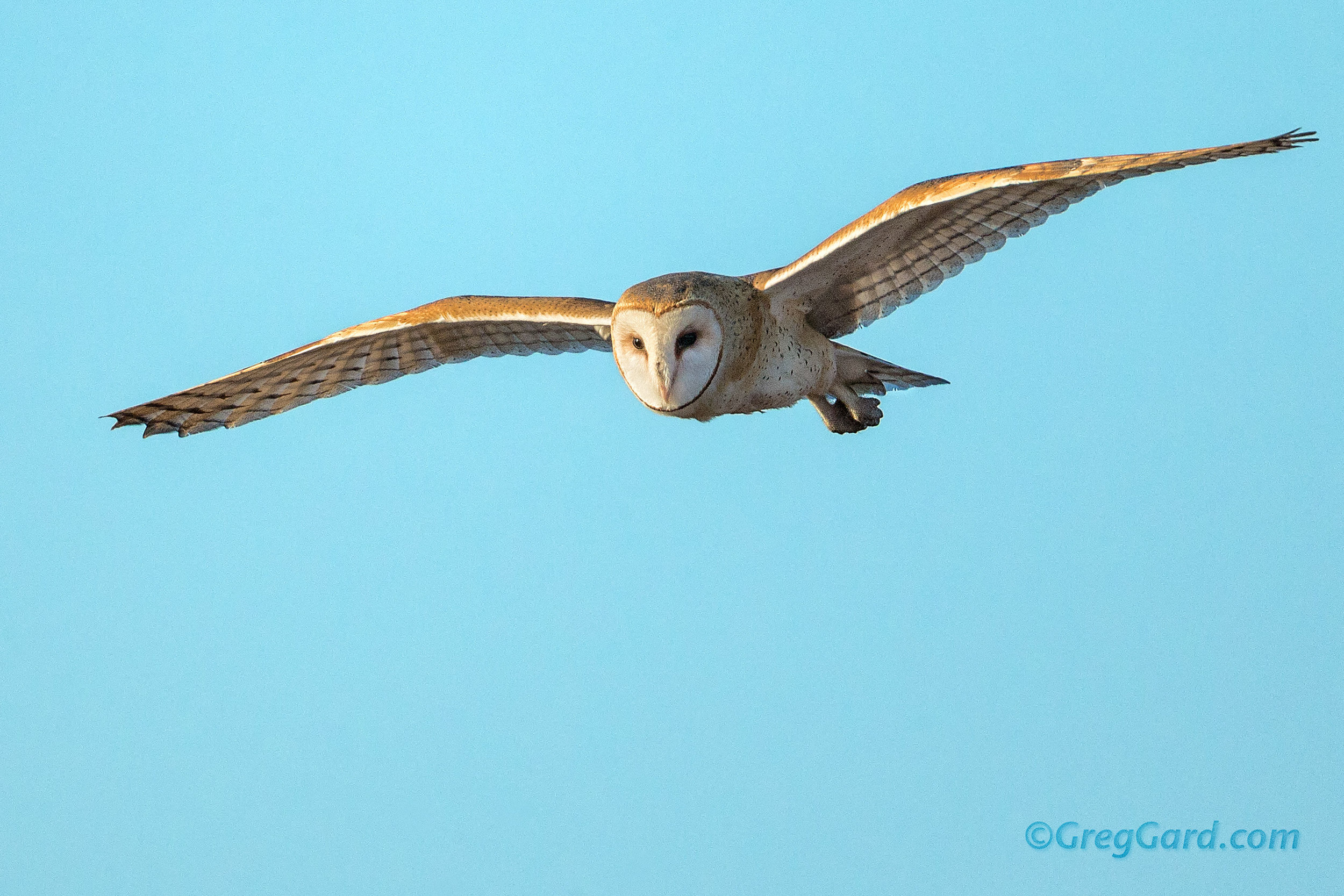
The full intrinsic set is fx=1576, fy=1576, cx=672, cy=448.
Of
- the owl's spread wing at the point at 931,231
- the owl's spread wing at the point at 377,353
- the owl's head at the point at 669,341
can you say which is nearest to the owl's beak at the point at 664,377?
the owl's head at the point at 669,341

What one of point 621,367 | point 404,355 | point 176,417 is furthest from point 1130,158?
point 176,417

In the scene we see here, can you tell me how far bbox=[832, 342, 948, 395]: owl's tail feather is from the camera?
→ 10469 millimetres

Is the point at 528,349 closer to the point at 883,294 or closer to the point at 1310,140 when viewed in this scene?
the point at 883,294

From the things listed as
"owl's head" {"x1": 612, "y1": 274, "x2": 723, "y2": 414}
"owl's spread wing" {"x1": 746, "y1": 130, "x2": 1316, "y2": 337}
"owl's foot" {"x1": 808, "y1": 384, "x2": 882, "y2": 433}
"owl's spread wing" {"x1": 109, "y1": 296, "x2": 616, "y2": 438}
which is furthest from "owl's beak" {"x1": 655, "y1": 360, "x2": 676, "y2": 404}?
"owl's foot" {"x1": 808, "y1": 384, "x2": 882, "y2": 433}

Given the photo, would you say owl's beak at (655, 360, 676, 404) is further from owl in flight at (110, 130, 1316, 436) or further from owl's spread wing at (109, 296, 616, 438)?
owl's spread wing at (109, 296, 616, 438)

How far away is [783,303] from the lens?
9875 mm

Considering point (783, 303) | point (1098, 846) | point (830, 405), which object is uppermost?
point (783, 303)

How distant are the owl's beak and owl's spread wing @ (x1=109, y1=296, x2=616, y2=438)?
127 cm

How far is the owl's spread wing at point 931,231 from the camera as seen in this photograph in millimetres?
8273

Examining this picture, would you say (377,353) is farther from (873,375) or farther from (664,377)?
(873,375)

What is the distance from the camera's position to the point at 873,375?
10.7 meters

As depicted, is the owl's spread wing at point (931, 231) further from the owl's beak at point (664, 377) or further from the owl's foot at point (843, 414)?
the owl's beak at point (664, 377)

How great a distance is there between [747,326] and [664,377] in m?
0.68

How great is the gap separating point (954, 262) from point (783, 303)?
1.08m
